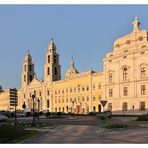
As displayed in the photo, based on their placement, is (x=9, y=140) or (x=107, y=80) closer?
(x=9, y=140)

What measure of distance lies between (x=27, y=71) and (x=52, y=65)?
20.8 meters

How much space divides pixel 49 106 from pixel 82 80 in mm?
21638

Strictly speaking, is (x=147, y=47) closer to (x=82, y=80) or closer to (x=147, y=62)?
(x=147, y=62)

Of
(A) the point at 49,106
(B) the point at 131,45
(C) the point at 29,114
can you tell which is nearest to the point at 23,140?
(C) the point at 29,114

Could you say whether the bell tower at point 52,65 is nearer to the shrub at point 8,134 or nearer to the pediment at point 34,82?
the pediment at point 34,82

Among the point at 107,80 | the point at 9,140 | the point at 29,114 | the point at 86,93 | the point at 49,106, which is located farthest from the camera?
the point at 49,106

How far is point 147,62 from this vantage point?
76.8m

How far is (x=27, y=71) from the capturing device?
141 metres

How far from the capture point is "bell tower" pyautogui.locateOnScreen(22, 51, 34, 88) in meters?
141

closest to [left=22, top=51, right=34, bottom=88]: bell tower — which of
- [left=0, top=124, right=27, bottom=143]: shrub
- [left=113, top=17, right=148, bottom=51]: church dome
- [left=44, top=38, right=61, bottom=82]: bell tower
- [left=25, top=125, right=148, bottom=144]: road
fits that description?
[left=44, top=38, right=61, bottom=82]: bell tower

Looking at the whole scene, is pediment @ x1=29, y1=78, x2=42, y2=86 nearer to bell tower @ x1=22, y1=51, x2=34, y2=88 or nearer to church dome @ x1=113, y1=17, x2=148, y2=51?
bell tower @ x1=22, y1=51, x2=34, y2=88

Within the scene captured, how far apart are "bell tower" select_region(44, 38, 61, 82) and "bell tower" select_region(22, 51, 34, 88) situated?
16293 mm

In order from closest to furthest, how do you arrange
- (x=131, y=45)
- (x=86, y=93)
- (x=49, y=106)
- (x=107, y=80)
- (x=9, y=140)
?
1. (x=9, y=140)
2. (x=131, y=45)
3. (x=107, y=80)
4. (x=86, y=93)
5. (x=49, y=106)

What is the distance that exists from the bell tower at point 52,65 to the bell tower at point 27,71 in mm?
16293
